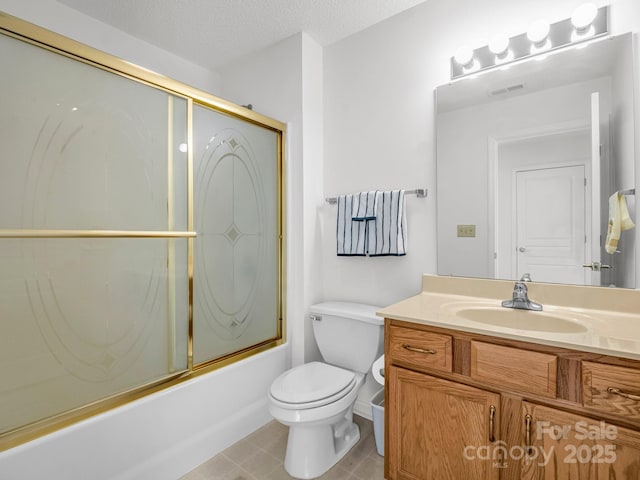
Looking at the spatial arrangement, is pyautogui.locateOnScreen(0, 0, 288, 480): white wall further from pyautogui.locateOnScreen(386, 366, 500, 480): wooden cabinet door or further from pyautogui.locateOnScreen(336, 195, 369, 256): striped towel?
pyautogui.locateOnScreen(386, 366, 500, 480): wooden cabinet door

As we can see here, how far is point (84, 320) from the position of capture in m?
1.34

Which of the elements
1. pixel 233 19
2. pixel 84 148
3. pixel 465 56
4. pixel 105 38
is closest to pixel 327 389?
pixel 84 148

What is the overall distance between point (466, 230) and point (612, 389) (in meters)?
0.91

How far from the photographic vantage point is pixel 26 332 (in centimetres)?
120

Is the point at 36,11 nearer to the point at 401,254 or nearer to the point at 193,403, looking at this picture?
the point at 193,403

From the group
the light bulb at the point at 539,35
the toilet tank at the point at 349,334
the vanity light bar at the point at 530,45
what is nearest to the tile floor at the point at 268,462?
the toilet tank at the point at 349,334

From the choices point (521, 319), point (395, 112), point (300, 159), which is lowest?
point (521, 319)

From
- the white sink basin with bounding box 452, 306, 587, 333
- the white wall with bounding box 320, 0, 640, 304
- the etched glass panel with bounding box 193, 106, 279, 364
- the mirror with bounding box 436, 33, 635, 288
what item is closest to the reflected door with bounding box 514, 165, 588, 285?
the mirror with bounding box 436, 33, 635, 288

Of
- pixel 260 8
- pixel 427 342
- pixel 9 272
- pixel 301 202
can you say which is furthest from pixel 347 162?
pixel 9 272

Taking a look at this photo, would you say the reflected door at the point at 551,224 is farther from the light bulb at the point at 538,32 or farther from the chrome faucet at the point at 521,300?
the light bulb at the point at 538,32

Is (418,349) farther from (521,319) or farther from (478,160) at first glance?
(478,160)

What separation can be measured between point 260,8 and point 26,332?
191 cm

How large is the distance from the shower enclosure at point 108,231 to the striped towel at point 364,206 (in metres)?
0.64

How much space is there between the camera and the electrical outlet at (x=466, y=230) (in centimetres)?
170
